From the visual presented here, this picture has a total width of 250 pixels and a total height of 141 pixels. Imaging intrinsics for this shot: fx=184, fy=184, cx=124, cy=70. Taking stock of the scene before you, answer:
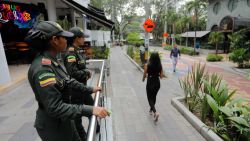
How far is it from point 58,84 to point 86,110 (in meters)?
0.35

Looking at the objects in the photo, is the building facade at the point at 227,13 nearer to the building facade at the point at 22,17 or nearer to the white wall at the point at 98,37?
the white wall at the point at 98,37

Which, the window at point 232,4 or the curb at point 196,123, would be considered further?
the window at point 232,4

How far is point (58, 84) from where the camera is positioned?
1.66 m

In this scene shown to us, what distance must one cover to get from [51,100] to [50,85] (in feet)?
0.41

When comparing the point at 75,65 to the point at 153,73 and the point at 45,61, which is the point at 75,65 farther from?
the point at 153,73

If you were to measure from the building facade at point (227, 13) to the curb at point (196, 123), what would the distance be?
1928cm

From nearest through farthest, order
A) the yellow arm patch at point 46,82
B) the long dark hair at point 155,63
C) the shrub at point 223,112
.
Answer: the yellow arm patch at point 46,82 → the shrub at point 223,112 → the long dark hair at point 155,63

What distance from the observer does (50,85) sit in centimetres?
153

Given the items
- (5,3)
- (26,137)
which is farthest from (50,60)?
(5,3)

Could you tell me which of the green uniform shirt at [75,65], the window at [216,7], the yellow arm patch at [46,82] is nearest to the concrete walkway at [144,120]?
the green uniform shirt at [75,65]

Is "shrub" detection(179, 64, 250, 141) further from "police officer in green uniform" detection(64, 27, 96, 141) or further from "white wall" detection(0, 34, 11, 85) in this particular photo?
"white wall" detection(0, 34, 11, 85)

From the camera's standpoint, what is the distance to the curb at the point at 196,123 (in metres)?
3.81

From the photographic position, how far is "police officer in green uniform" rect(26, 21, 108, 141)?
1539mm

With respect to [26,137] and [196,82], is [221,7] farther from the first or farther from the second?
[26,137]
